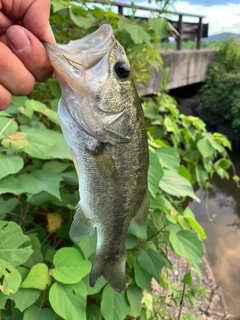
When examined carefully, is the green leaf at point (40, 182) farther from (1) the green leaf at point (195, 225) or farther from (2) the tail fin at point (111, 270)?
(1) the green leaf at point (195, 225)

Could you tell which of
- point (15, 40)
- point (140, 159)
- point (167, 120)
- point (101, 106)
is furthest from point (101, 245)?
point (167, 120)

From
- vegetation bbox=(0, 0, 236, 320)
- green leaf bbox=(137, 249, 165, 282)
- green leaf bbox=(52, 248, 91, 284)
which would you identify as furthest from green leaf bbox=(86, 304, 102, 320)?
green leaf bbox=(52, 248, 91, 284)

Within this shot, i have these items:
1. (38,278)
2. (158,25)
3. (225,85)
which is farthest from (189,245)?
(225,85)

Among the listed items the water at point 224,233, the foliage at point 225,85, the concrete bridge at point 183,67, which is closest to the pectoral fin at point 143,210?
the water at point 224,233

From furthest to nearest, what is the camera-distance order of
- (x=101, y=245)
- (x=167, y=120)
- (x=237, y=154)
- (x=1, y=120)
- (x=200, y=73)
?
1. (x=200, y=73)
2. (x=237, y=154)
3. (x=167, y=120)
4. (x=1, y=120)
5. (x=101, y=245)

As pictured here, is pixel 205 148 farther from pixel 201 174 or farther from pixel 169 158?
pixel 169 158

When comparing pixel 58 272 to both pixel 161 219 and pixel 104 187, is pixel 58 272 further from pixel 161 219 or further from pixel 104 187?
pixel 161 219

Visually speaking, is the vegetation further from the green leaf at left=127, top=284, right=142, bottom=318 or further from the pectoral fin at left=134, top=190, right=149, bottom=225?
the pectoral fin at left=134, top=190, right=149, bottom=225
